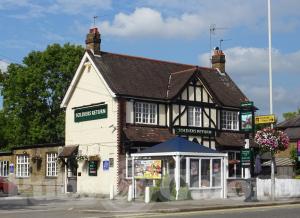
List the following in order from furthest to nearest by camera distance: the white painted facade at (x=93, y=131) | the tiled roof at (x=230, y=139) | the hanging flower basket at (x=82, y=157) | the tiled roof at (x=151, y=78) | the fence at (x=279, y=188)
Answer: the tiled roof at (x=230, y=139)
the hanging flower basket at (x=82, y=157)
the tiled roof at (x=151, y=78)
the white painted facade at (x=93, y=131)
the fence at (x=279, y=188)

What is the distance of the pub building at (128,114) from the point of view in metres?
37.6

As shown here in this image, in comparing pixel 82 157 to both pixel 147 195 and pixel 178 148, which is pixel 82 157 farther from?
pixel 147 195

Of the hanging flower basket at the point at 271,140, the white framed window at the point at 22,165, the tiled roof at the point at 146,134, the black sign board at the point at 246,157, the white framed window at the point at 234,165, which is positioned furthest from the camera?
the white framed window at the point at 22,165

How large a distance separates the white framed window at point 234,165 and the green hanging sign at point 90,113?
1010 cm

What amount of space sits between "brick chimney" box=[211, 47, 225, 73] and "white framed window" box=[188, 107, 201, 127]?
24.3 feet

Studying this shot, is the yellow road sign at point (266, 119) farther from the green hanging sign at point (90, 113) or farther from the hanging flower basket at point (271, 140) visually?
the green hanging sign at point (90, 113)

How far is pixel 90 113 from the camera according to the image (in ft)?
132

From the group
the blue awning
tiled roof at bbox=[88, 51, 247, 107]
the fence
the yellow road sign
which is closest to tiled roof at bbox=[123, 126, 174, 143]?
tiled roof at bbox=[88, 51, 247, 107]

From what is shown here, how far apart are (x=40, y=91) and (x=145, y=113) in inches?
888

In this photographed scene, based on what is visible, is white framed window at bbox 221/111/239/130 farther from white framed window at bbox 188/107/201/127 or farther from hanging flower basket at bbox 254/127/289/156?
hanging flower basket at bbox 254/127/289/156

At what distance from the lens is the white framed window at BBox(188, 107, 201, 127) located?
41.0 m

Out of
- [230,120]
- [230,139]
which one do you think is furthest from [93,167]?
[230,120]

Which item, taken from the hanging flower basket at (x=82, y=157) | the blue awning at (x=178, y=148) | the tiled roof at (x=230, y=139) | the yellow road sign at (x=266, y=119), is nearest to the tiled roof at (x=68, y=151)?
the hanging flower basket at (x=82, y=157)

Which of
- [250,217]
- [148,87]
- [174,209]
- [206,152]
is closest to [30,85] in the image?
[148,87]
